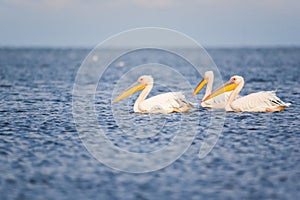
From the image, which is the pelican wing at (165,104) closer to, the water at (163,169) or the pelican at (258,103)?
the water at (163,169)

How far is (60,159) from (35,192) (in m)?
1.94

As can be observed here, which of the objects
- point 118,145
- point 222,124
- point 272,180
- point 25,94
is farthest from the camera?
point 25,94

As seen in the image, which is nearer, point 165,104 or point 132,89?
point 165,104

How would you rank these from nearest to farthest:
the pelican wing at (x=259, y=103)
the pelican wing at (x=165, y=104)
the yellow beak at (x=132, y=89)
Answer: the pelican wing at (x=165, y=104)
the pelican wing at (x=259, y=103)
the yellow beak at (x=132, y=89)

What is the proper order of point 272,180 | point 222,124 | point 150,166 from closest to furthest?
point 272,180
point 150,166
point 222,124

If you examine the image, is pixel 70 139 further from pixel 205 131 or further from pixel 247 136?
pixel 247 136

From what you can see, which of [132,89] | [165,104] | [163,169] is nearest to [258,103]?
[165,104]

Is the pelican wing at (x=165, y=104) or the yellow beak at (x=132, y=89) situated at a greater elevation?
the yellow beak at (x=132, y=89)

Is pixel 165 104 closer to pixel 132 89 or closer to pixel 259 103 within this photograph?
pixel 132 89

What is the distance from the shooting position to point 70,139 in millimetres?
11516

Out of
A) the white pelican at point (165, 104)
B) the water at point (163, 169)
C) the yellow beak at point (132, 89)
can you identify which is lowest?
the water at point (163, 169)

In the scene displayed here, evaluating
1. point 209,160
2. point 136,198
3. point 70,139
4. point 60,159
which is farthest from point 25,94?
point 136,198

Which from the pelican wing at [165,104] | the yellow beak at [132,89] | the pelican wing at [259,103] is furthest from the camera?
the yellow beak at [132,89]

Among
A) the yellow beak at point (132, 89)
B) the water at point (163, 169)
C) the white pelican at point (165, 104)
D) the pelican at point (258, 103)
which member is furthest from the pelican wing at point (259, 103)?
the yellow beak at point (132, 89)
